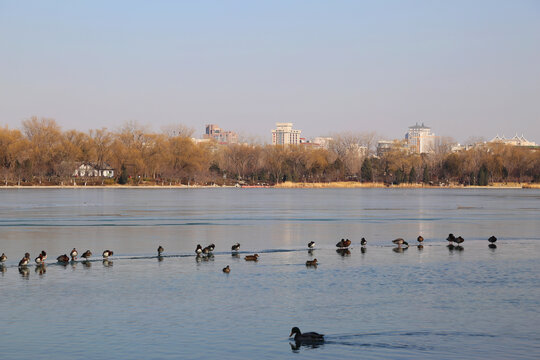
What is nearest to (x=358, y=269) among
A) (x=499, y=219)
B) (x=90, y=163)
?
(x=499, y=219)

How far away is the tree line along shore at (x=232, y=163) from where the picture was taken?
412ft

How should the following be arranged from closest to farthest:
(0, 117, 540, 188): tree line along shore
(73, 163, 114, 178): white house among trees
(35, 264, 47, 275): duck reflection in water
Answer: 1. (35, 264, 47, 275): duck reflection in water
2. (0, 117, 540, 188): tree line along shore
3. (73, 163, 114, 178): white house among trees

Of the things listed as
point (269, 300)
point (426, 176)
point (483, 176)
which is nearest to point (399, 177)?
point (426, 176)

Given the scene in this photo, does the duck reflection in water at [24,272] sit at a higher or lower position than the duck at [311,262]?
lower

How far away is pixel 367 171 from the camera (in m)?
146

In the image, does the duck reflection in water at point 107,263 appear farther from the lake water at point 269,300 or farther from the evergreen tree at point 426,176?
the evergreen tree at point 426,176

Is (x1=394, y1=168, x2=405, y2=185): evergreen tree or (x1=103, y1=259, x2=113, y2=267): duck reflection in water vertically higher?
(x1=394, y1=168, x2=405, y2=185): evergreen tree

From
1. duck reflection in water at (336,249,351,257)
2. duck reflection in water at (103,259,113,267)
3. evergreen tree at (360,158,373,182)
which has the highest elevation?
evergreen tree at (360,158,373,182)

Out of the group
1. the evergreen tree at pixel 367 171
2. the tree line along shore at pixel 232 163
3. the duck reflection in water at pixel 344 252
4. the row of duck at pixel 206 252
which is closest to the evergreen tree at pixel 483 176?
the tree line along shore at pixel 232 163

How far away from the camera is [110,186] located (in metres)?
129

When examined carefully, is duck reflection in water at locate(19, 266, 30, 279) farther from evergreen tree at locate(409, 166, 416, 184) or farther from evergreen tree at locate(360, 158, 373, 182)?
evergreen tree at locate(409, 166, 416, 184)

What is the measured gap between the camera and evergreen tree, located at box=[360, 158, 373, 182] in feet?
479

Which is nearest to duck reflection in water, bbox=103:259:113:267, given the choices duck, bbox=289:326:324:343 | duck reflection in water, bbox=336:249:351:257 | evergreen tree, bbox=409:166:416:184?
duck reflection in water, bbox=336:249:351:257

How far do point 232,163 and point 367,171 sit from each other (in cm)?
2999
